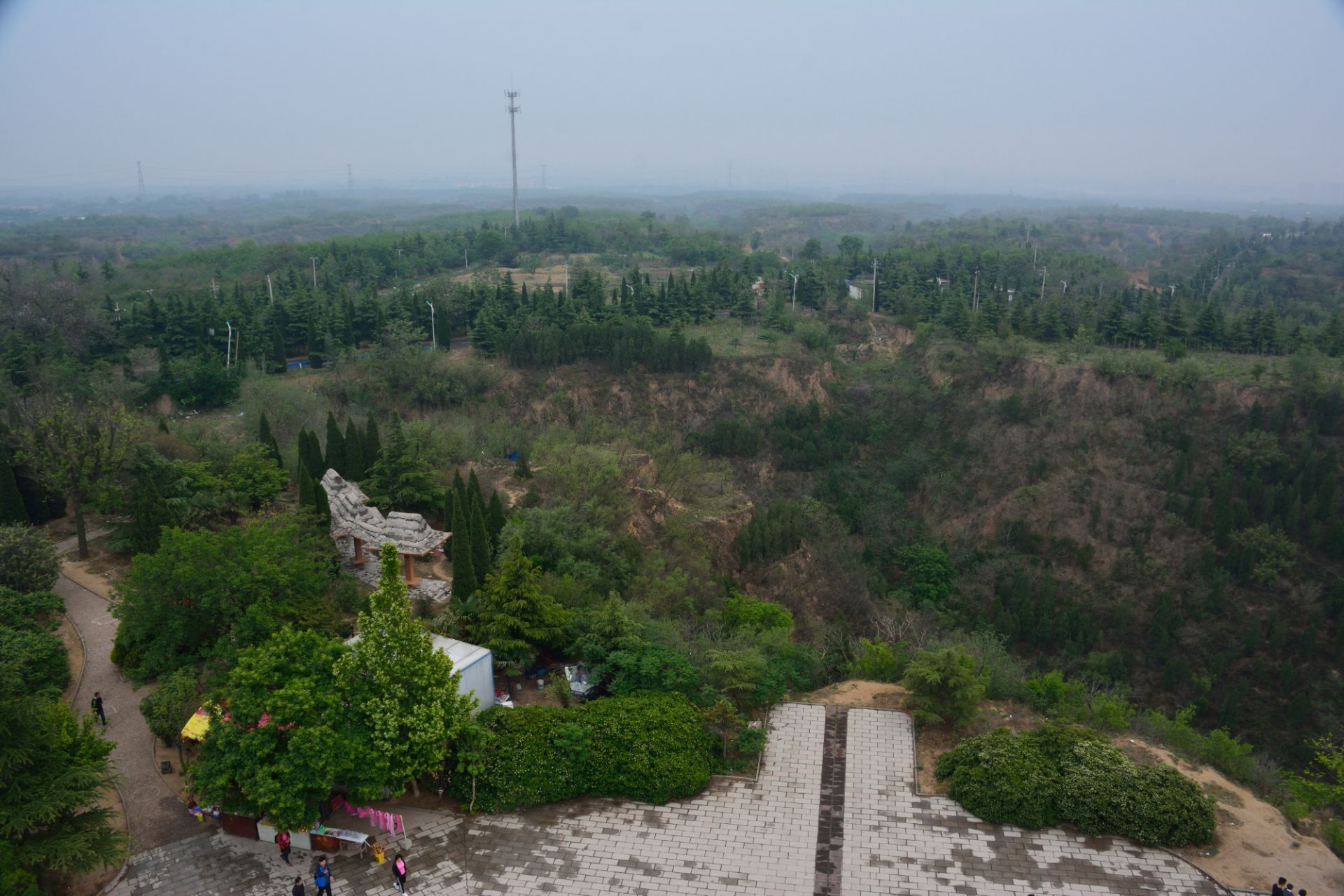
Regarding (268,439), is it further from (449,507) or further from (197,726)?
(197,726)

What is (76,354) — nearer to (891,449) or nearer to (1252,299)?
(891,449)

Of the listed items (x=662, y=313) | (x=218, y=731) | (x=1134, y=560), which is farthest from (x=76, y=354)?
(x=1134, y=560)

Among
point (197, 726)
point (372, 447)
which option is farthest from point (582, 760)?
point (372, 447)

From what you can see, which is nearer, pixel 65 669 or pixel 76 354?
pixel 65 669

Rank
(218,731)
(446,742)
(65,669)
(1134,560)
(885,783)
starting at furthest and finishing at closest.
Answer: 1. (1134,560)
2. (65,669)
3. (885,783)
4. (446,742)
5. (218,731)

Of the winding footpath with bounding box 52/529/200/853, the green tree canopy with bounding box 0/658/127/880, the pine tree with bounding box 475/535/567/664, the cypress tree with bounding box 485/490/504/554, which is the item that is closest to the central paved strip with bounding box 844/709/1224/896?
the pine tree with bounding box 475/535/567/664

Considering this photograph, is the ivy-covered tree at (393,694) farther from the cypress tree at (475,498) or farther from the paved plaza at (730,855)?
the cypress tree at (475,498)
